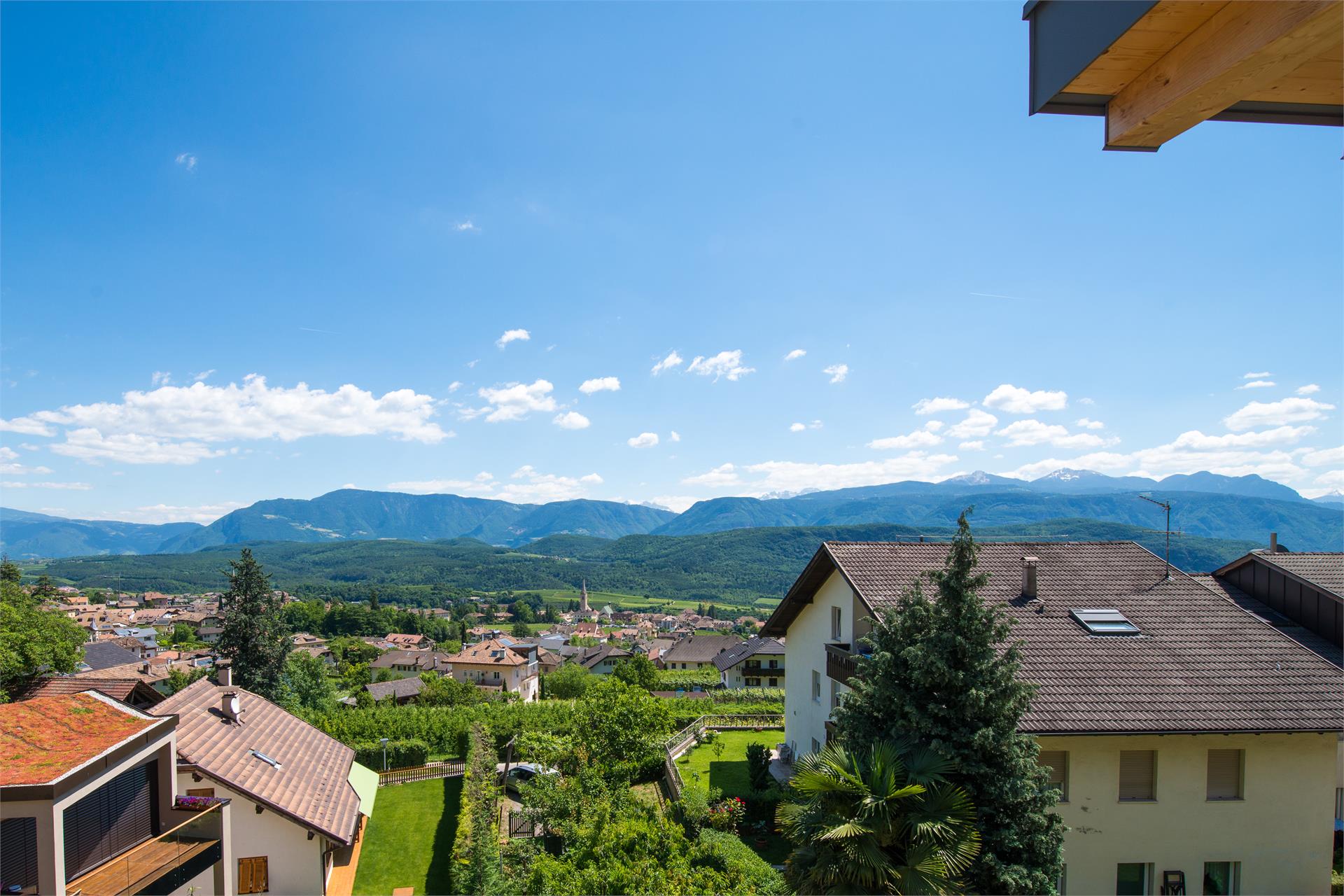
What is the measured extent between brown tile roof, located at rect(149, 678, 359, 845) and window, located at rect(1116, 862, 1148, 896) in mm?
17574

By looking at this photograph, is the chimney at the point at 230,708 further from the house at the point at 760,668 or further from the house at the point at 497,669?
the house at the point at 497,669

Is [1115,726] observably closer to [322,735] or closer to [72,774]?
[72,774]

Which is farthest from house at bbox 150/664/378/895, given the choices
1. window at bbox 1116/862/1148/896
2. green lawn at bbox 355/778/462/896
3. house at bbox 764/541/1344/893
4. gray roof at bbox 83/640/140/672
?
gray roof at bbox 83/640/140/672

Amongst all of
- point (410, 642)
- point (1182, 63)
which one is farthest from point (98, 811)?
point (410, 642)

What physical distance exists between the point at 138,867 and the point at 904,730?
46.4 feet

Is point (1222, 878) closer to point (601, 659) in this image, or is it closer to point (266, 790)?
point (266, 790)

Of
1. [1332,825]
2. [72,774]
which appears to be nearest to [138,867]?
[72,774]

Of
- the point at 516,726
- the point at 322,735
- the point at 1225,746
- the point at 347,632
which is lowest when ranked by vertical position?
the point at 347,632

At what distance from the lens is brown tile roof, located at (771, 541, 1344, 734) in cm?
1378

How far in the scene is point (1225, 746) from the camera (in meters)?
→ 14.1

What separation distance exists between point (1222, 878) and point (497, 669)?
79.1m

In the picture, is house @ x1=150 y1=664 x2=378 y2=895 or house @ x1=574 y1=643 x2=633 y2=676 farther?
house @ x1=574 y1=643 x2=633 y2=676

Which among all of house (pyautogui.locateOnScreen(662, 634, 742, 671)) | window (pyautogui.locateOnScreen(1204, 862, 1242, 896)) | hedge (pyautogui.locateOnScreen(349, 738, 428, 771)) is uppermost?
window (pyautogui.locateOnScreen(1204, 862, 1242, 896))

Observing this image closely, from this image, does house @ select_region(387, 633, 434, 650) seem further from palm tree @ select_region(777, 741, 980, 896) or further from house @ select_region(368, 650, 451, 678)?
palm tree @ select_region(777, 741, 980, 896)
